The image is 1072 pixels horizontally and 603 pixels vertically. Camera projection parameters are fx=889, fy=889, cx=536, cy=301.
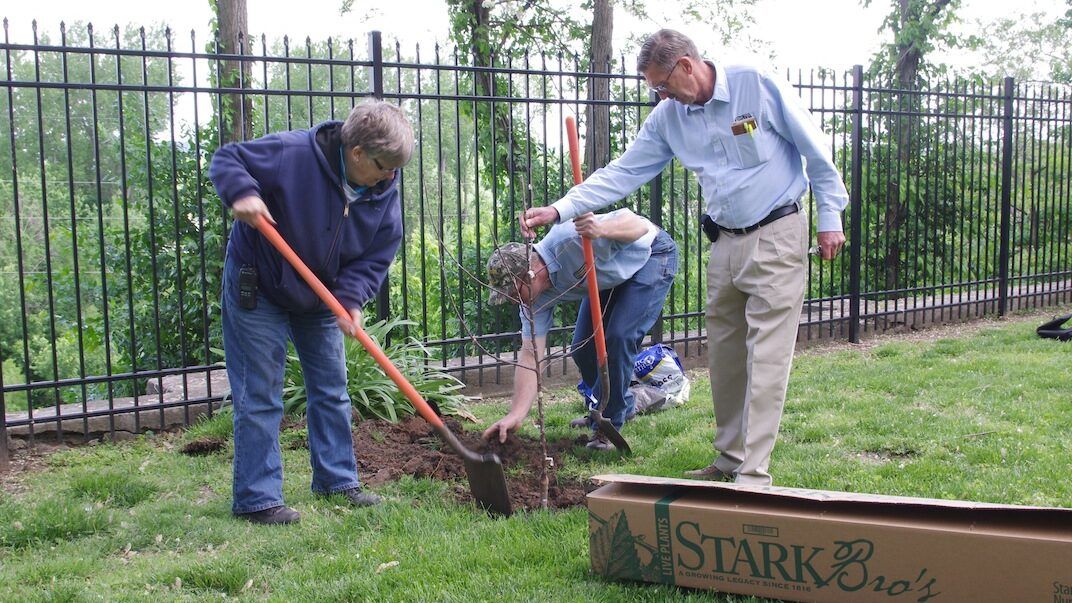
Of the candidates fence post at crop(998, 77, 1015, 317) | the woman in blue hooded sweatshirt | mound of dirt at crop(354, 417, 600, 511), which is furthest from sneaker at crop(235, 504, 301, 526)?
fence post at crop(998, 77, 1015, 317)

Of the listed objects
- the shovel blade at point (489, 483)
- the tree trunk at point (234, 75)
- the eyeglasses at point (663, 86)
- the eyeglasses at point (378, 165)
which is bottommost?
the shovel blade at point (489, 483)

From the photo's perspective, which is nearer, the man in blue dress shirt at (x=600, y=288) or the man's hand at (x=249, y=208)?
the man's hand at (x=249, y=208)

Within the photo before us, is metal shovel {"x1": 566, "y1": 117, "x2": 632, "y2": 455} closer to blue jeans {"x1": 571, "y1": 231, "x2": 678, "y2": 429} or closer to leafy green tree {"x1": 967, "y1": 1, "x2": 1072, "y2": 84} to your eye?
blue jeans {"x1": 571, "y1": 231, "x2": 678, "y2": 429}

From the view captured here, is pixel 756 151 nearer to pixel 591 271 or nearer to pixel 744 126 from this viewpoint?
pixel 744 126

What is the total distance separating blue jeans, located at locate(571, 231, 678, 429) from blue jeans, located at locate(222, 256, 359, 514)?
4.14 ft

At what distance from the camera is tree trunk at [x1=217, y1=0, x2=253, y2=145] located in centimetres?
563

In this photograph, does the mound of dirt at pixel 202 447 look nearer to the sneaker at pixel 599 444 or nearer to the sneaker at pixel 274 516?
the sneaker at pixel 274 516

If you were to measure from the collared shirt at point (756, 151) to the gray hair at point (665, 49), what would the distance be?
22 centimetres

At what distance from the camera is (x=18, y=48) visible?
4.59 metres

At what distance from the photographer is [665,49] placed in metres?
3.51

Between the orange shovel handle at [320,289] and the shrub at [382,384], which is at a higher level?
the orange shovel handle at [320,289]

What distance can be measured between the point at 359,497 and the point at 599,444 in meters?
1.30

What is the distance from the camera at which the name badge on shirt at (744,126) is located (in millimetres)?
3605

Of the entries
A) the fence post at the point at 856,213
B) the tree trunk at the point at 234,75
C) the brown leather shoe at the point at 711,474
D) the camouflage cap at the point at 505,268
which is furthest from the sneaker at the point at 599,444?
the fence post at the point at 856,213
